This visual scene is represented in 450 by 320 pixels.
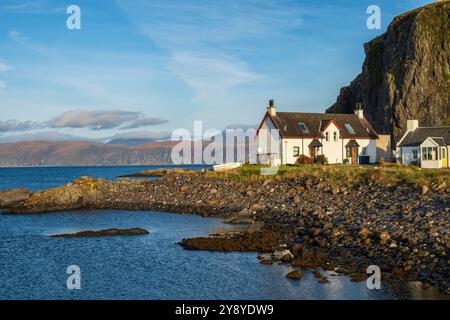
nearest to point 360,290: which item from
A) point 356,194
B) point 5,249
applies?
point 356,194

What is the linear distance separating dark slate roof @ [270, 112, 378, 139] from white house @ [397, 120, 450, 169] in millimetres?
6670

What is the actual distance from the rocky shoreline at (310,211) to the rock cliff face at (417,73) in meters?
63.9

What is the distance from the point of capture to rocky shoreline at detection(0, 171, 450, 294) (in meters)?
21.4

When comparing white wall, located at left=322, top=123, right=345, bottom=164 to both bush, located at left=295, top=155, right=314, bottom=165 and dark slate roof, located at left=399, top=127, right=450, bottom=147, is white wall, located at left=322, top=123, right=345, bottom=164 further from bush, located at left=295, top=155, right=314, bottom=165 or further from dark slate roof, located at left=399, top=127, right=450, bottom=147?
dark slate roof, located at left=399, top=127, right=450, bottom=147

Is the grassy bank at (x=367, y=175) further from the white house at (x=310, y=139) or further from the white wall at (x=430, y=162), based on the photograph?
the white house at (x=310, y=139)

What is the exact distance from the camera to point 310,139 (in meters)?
59.0

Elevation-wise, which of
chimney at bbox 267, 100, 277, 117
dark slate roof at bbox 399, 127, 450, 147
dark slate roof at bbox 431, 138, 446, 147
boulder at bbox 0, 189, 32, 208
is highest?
chimney at bbox 267, 100, 277, 117

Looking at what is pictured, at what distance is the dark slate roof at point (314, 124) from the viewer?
5866 cm

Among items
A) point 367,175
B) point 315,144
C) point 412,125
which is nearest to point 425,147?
point 412,125

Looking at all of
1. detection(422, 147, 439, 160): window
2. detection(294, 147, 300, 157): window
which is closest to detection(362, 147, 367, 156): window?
detection(294, 147, 300, 157): window

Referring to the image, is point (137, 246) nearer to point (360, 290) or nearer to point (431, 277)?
point (360, 290)

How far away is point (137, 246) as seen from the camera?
2839 cm

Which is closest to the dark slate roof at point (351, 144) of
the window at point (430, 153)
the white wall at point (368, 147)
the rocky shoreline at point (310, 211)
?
the white wall at point (368, 147)
